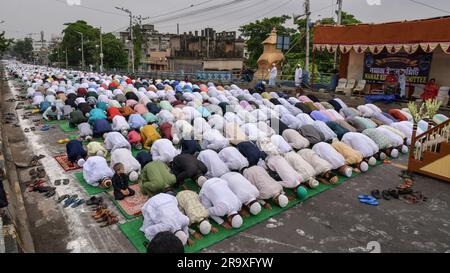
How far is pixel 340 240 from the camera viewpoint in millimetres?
5391

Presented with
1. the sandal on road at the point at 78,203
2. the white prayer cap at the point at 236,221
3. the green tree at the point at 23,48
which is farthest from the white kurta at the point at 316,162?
the green tree at the point at 23,48

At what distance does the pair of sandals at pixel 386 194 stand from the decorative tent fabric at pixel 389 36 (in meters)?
8.32

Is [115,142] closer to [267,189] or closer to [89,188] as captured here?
[89,188]

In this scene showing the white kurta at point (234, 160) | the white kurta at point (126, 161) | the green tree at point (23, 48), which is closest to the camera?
the white kurta at point (234, 160)

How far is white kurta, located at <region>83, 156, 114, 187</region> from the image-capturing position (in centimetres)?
725

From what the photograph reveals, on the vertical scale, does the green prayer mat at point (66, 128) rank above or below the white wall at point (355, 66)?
below

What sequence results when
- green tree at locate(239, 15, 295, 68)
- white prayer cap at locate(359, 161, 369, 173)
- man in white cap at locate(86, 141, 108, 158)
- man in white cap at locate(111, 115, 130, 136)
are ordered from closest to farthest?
white prayer cap at locate(359, 161, 369, 173) → man in white cap at locate(86, 141, 108, 158) → man in white cap at locate(111, 115, 130, 136) → green tree at locate(239, 15, 295, 68)

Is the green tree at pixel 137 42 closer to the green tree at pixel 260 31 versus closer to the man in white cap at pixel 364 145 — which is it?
the green tree at pixel 260 31

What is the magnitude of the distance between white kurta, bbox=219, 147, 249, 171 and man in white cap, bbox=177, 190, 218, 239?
5.63 ft

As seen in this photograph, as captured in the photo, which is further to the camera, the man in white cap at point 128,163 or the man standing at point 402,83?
the man standing at point 402,83

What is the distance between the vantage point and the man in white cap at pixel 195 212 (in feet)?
17.7

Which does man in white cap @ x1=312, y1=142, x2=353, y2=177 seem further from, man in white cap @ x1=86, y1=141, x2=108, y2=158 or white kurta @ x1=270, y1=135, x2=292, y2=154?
man in white cap @ x1=86, y1=141, x2=108, y2=158

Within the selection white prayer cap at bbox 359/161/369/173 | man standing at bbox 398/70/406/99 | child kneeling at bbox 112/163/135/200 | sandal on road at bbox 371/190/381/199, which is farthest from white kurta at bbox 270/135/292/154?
man standing at bbox 398/70/406/99

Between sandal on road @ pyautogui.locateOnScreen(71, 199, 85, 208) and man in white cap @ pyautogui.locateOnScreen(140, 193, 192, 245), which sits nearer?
man in white cap @ pyautogui.locateOnScreen(140, 193, 192, 245)
